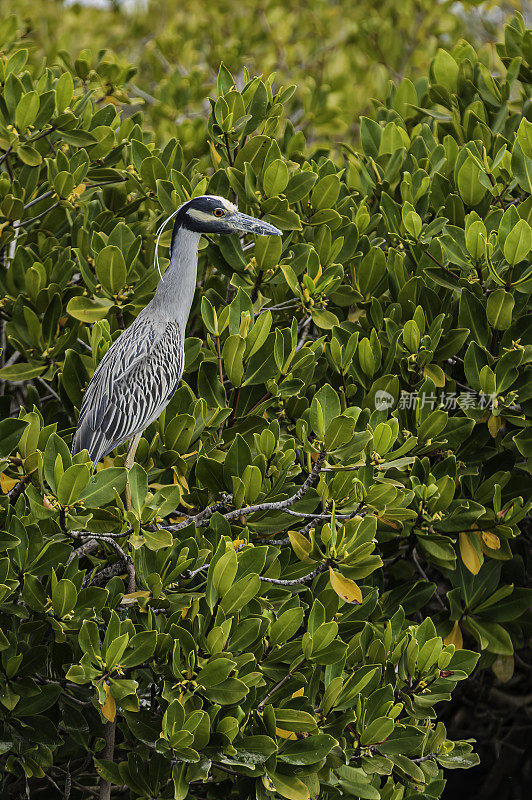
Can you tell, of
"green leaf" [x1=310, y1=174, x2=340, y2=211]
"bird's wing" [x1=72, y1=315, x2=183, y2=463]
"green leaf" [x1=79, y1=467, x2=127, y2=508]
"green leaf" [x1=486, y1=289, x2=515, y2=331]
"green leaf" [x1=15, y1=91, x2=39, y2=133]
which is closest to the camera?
"green leaf" [x1=79, y1=467, x2=127, y2=508]

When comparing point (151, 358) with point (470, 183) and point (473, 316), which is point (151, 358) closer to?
point (473, 316)

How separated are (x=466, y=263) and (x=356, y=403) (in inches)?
30.2

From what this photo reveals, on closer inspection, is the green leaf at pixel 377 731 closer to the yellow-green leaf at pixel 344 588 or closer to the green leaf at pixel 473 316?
the yellow-green leaf at pixel 344 588

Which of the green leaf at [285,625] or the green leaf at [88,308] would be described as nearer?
the green leaf at [285,625]

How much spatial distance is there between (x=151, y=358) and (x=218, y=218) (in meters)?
0.61

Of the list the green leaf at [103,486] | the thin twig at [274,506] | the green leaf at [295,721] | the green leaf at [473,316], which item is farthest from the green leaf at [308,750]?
the green leaf at [473,316]

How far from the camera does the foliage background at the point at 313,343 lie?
118 inches

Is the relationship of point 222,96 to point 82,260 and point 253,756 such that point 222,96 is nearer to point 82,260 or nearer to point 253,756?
point 82,260

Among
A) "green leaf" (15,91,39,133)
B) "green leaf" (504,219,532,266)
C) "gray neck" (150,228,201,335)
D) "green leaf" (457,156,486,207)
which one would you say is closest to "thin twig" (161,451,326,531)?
"gray neck" (150,228,201,335)

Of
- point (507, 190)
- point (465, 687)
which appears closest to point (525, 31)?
point (507, 190)

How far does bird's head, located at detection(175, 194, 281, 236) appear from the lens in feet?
11.0

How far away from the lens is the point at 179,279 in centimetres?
345

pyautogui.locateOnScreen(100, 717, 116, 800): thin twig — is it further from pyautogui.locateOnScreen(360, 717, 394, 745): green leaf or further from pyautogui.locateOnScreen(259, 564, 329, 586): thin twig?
pyautogui.locateOnScreen(360, 717, 394, 745): green leaf

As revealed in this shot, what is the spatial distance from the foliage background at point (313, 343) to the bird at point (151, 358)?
0.11 metres
